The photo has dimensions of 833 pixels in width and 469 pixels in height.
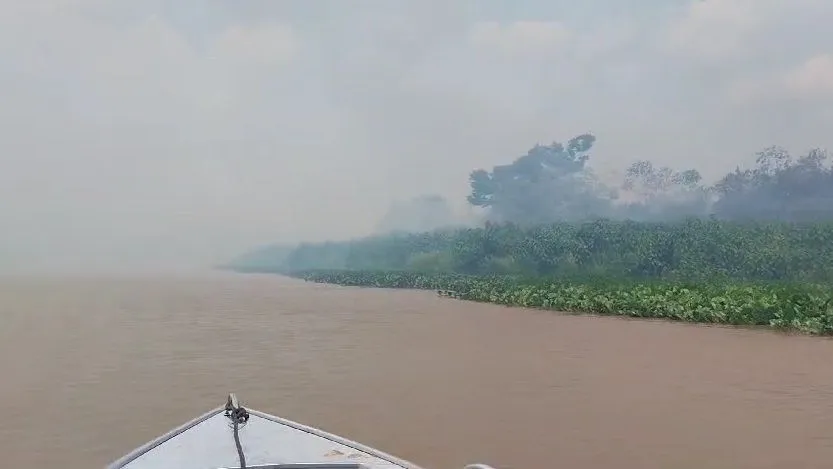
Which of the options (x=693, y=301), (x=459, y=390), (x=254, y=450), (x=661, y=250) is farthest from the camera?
(x=661, y=250)

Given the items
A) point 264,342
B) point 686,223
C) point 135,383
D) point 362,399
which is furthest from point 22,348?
point 686,223

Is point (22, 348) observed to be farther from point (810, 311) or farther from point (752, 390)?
point (810, 311)

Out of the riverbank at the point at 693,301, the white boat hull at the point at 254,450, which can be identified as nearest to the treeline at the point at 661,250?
the riverbank at the point at 693,301

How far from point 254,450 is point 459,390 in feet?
12.8

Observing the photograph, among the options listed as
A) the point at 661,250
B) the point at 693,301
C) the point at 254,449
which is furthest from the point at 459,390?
the point at 661,250

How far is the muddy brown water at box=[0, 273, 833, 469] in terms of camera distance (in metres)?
5.18

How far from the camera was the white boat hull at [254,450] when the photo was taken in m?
3.35

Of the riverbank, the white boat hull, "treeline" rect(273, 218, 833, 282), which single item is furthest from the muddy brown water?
"treeline" rect(273, 218, 833, 282)

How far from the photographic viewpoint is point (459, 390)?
7.27m

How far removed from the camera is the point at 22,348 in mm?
10703

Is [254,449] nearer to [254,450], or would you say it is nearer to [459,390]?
[254,450]

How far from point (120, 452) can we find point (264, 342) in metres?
5.90

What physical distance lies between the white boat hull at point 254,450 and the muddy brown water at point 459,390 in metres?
1.31

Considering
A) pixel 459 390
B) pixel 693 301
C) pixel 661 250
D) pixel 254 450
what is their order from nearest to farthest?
1. pixel 254 450
2. pixel 459 390
3. pixel 693 301
4. pixel 661 250
